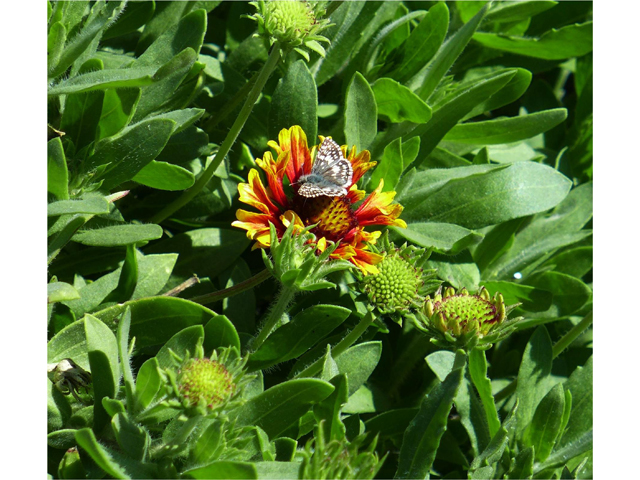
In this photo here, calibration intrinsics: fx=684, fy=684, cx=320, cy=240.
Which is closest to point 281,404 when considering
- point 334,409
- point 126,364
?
point 334,409

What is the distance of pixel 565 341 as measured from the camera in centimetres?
211

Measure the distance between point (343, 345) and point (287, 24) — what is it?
81 centimetres

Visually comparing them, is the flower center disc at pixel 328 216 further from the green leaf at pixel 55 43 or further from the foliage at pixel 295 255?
the green leaf at pixel 55 43

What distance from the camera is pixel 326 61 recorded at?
2.19 metres

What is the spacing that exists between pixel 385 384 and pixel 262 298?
49 centimetres

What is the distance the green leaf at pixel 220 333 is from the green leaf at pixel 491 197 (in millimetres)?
779

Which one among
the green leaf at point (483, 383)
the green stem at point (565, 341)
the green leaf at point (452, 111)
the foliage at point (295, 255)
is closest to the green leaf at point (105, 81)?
the foliage at point (295, 255)

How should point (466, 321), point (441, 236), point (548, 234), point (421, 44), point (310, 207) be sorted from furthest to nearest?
point (548, 234)
point (421, 44)
point (441, 236)
point (310, 207)
point (466, 321)

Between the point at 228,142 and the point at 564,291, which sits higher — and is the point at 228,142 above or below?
above

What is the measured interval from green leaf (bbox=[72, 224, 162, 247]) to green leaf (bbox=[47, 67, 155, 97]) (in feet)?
1.16

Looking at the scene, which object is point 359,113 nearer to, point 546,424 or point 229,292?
point 229,292

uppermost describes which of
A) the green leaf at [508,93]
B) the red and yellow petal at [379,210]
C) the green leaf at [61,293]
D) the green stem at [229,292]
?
the green leaf at [508,93]

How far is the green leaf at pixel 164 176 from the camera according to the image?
1773 millimetres

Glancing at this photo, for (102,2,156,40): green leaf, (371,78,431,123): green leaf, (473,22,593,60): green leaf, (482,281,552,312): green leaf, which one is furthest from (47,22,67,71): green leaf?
(473,22,593,60): green leaf
